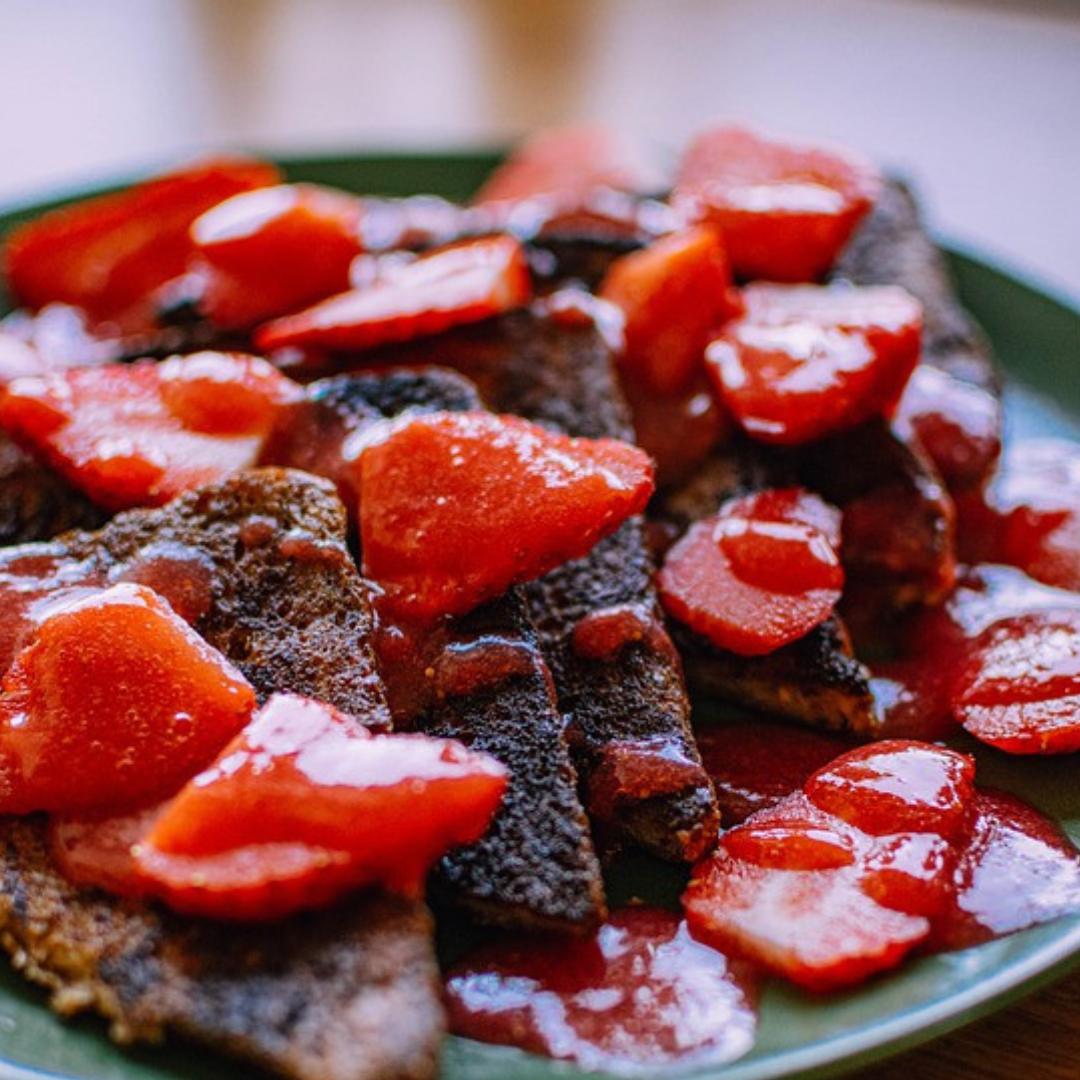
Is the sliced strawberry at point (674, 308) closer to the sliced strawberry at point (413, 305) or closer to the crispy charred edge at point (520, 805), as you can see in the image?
the sliced strawberry at point (413, 305)

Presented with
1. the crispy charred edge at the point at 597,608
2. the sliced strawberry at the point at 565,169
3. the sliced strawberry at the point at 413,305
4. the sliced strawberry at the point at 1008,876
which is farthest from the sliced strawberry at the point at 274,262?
the sliced strawberry at the point at 1008,876

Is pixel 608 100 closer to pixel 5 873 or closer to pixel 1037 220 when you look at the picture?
pixel 1037 220

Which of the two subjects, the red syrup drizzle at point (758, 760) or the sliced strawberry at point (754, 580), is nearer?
the red syrup drizzle at point (758, 760)

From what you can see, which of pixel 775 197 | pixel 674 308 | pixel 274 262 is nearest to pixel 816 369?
pixel 674 308

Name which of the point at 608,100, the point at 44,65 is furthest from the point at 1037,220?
the point at 44,65

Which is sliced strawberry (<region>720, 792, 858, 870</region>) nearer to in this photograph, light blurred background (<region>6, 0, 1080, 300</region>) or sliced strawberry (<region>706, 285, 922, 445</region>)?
sliced strawberry (<region>706, 285, 922, 445</region>)

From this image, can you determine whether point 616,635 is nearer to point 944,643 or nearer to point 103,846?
→ point 944,643

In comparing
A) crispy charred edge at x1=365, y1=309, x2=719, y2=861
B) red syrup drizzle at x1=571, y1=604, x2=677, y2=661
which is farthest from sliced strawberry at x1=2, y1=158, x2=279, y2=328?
red syrup drizzle at x1=571, y1=604, x2=677, y2=661
